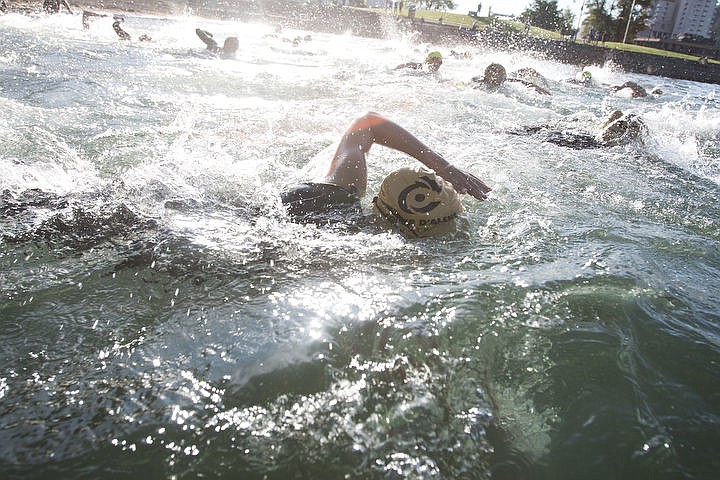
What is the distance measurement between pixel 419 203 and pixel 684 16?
16175 cm

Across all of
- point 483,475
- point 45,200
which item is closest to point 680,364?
point 483,475

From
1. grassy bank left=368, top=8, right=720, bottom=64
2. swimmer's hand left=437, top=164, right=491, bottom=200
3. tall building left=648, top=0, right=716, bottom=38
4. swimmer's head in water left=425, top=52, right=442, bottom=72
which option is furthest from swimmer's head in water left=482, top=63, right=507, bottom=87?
tall building left=648, top=0, right=716, bottom=38

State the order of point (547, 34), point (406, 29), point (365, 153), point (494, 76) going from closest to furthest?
1. point (365, 153)
2. point (494, 76)
3. point (406, 29)
4. point (547, 34)

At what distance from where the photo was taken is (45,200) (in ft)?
10.1

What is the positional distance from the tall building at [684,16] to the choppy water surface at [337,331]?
145410 millimetres

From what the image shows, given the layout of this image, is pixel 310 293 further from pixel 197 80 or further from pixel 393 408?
pixel 197 80

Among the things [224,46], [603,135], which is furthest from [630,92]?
[224,46]

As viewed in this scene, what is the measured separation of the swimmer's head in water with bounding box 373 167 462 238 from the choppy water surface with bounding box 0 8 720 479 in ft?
0.59

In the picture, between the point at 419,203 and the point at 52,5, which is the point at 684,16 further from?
the point at 419,203

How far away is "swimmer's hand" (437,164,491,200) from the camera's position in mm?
3445

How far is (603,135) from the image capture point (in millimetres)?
6762

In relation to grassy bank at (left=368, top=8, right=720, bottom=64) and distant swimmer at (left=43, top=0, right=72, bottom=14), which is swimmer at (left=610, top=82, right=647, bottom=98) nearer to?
distant swimmer at (left=43, top=0, right=72, bottom=14)

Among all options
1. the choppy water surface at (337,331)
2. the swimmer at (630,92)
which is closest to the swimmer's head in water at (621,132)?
the choppy water surface at (337,331)

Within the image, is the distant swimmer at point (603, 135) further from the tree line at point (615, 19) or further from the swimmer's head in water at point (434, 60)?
the tree line at point (615, 19)
